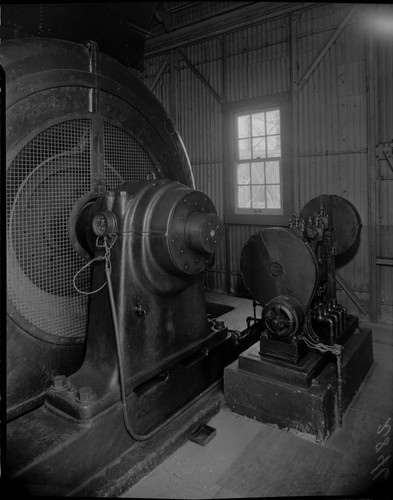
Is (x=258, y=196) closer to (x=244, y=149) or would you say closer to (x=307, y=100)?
(x=244, y=149)

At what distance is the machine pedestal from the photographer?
262 centimetres

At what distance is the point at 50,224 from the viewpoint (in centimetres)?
233

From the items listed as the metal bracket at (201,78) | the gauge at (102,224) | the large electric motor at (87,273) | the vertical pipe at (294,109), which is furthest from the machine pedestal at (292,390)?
the metal bracket at (201,78)

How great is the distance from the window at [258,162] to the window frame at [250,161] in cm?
3

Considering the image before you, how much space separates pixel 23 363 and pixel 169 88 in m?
6.10

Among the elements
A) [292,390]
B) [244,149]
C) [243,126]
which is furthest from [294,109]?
[292,390]

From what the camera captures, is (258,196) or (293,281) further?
(258,196)

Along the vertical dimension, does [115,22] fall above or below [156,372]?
above

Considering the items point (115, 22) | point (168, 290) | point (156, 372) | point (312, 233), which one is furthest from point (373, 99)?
point (156, 372)

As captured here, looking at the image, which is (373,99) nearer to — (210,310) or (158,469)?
(210,310)

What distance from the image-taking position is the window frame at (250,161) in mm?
5964

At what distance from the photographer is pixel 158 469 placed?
2322 mm

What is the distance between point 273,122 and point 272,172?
73 centimetres

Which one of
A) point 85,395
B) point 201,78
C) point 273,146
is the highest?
point 201,78
